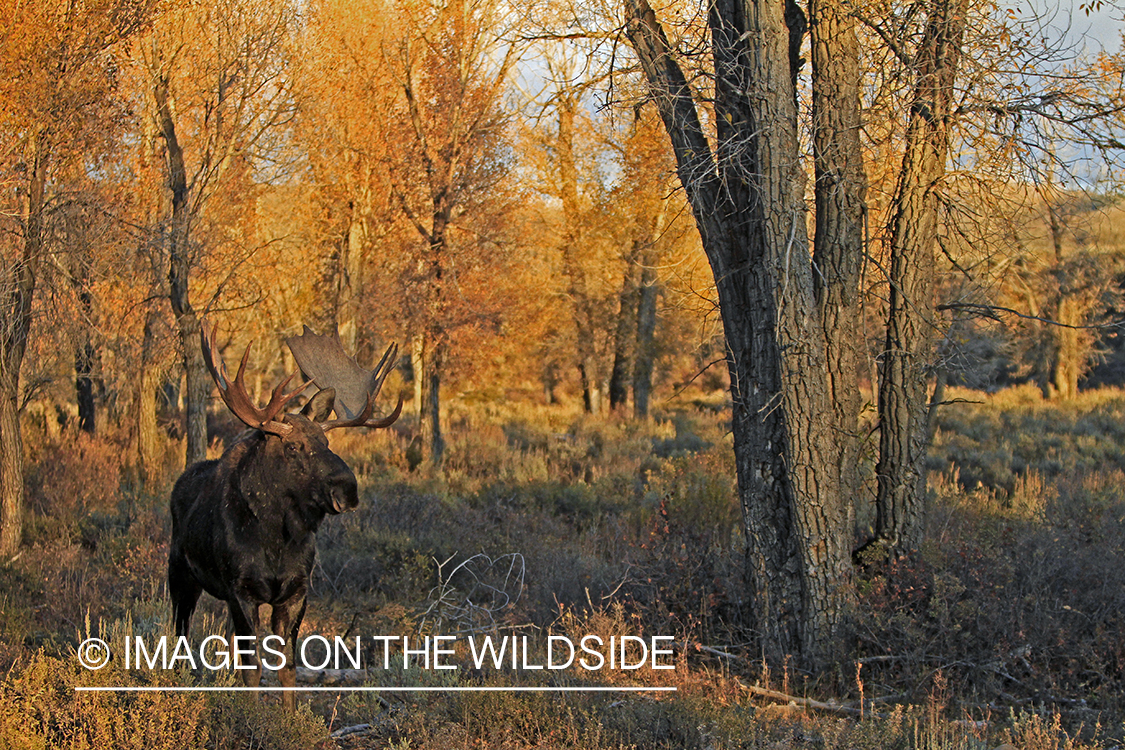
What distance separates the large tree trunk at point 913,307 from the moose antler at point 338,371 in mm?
4032

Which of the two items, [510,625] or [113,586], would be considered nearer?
[510,625]

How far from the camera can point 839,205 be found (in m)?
6.91

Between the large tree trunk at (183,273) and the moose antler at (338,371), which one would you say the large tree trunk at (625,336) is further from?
the moose antler at (338,371)

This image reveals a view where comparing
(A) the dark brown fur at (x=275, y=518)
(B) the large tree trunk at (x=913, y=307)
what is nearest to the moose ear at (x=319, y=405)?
(A) the dark brown fur at (x=275, y=518)

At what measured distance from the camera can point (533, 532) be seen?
10.6 metres

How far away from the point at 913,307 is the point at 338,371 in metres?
4.50

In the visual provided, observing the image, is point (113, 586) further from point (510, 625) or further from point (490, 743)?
point (490, 743)

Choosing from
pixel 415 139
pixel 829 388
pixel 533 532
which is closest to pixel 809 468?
pixel 829 388

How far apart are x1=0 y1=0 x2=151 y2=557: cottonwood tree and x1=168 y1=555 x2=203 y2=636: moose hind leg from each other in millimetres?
4950

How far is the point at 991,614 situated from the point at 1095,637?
27.4 inches

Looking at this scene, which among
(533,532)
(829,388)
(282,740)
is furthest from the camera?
(533,532)

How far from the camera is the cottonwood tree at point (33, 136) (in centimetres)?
949

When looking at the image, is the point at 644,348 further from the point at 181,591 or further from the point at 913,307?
the point at 181,591

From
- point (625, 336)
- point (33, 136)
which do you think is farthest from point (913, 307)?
point (625, 336)
